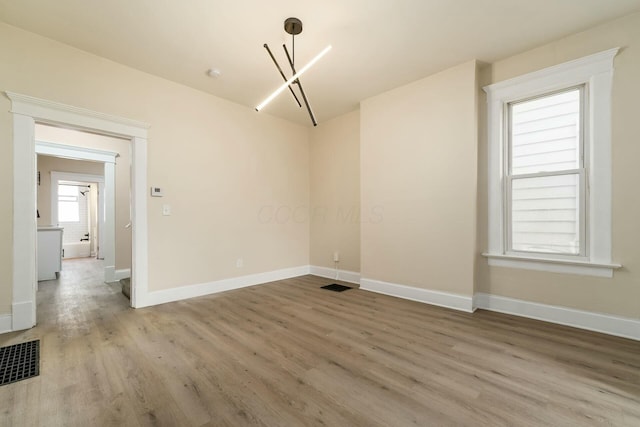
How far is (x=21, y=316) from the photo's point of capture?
2.63 meters

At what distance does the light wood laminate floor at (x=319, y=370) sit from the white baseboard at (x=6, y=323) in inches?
7.0

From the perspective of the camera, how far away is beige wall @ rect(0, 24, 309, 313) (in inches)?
105

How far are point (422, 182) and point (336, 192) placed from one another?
1704 mm

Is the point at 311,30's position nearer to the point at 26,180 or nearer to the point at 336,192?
the point at 336,192

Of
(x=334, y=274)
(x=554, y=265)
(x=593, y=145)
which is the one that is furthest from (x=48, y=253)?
(x=593, y=145)

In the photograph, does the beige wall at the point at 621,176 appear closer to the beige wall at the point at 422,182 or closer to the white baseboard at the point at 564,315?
the white baseboard at the point at 564,315

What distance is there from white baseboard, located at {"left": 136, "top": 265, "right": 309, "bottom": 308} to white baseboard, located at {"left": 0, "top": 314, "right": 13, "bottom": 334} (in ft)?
3.38

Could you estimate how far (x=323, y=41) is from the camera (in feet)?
9.07

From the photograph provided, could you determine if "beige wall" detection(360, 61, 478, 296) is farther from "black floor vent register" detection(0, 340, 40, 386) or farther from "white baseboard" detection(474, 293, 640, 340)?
"black floor vent register" detection(0, 340, 40, 386)

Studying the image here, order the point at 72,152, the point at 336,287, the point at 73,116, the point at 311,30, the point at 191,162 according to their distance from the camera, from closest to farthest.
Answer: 1. the point at 311,30
2. the point at 73,116
3. the point at 191,162
4. the point at 336,287
5. the point at 72,152

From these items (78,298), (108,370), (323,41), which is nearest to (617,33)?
(323,41)

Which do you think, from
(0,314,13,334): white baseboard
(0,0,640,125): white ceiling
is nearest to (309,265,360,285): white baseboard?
(0,0,640,125): white ceiling

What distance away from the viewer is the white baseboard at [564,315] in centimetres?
245

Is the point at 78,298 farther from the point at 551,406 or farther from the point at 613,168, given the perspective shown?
the point at 613,168
